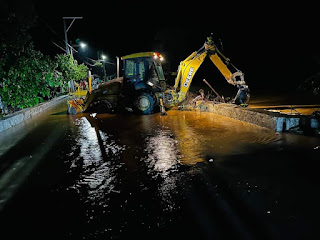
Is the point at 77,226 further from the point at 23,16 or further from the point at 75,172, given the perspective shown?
the point at 23,16

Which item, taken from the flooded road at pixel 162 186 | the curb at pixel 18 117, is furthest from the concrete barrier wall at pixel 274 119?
the curb at pixel 18 117

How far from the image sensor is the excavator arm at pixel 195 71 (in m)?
13.0

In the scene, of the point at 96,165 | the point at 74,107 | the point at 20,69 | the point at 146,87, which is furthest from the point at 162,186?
the point at 74,107

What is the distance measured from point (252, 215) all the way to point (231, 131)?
212 inches

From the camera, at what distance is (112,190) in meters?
4.97

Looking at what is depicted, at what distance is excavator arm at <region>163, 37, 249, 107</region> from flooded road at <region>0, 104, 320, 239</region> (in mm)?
4286

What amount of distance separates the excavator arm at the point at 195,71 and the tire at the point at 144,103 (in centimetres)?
98

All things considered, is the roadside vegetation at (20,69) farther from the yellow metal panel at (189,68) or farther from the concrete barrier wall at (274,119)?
the concrete barrier wall at (274,119)

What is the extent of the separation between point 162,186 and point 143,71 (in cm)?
984

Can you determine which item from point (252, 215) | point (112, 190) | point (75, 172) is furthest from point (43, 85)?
point (252, 215)

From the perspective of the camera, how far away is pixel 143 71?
1413cm

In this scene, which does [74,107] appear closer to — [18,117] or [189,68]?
[18,117]

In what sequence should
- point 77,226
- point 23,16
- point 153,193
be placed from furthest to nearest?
point 23,16
point 153,193
point 77,226

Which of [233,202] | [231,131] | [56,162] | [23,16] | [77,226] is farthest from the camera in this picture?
[23,16]
